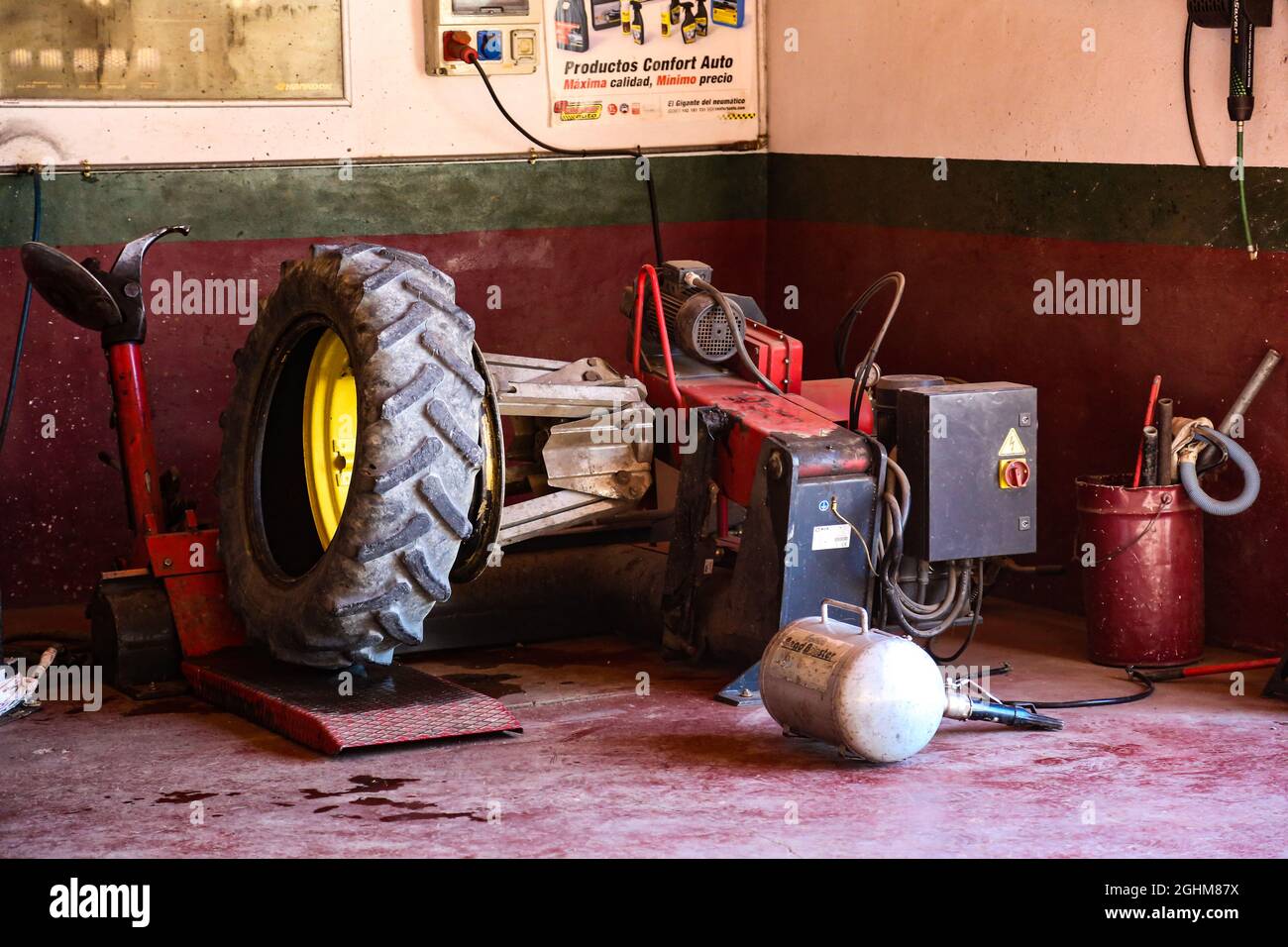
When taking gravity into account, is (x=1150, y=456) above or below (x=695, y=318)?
below

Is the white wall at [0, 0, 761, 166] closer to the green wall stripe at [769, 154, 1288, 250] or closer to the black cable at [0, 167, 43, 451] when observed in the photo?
the black cable at [0, 167, 43, 451]

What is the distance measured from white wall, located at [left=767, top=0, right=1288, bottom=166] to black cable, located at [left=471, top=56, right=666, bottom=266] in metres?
0.61

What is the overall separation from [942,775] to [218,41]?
364 centimetres

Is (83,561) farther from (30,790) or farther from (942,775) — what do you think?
(942,775)

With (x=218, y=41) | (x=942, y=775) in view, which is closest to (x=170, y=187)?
(x=218, y=41)

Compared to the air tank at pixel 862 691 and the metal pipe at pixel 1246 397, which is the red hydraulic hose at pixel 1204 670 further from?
the air tank at pixel 862 691

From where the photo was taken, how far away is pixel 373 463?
13.8ft

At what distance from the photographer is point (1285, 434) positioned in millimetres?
5094

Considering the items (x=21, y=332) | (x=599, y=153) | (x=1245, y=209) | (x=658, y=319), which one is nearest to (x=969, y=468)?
(x=658, y=319)

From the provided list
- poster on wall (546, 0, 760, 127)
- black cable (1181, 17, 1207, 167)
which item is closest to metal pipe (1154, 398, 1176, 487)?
black cable (1181, 17, 1207, 167)

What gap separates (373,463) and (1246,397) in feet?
8.58

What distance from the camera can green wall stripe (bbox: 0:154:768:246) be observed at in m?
5.91

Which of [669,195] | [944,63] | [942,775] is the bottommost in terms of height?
[942,775]

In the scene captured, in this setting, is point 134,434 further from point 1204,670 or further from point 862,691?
point 1204,670
